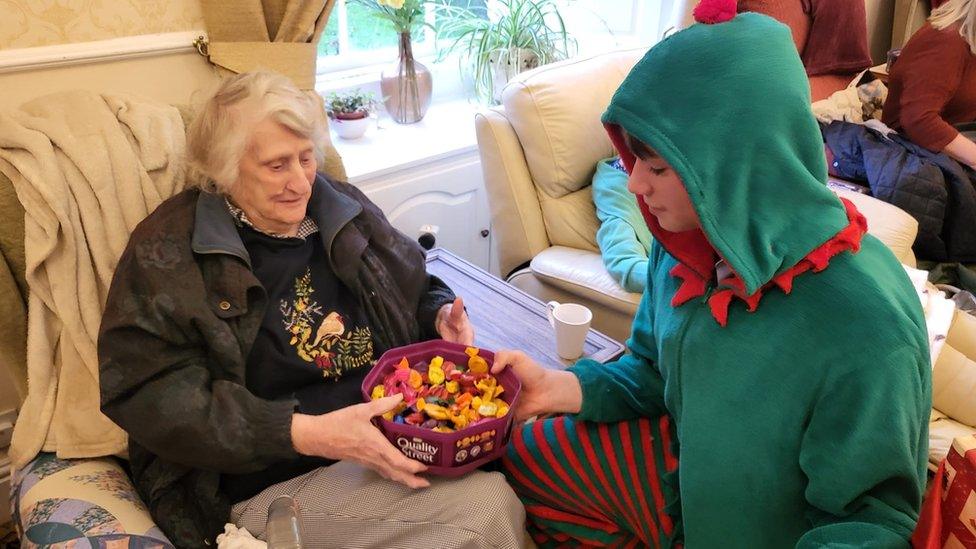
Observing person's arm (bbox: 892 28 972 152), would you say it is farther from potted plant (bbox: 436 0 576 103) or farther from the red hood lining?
the red hood lining

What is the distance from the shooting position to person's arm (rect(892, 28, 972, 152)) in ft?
8.24

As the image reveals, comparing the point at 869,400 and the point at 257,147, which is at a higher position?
the point at 257,147

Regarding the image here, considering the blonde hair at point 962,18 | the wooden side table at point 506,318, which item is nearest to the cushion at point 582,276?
the wooden side table at point 506,318

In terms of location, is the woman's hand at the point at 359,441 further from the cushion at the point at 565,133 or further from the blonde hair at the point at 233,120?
the cushion at the point at 565,133

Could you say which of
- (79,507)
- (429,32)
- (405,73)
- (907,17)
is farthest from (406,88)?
(907,17)

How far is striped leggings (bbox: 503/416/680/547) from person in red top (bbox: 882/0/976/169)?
6.35 feet

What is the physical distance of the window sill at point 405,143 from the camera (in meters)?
2.16

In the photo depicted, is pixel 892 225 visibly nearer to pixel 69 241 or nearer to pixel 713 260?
pixel 713 260

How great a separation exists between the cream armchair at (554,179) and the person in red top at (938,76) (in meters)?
0.59

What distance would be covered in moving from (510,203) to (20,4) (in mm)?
1263

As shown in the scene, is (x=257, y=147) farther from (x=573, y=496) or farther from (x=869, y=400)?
(x=869, y=400)

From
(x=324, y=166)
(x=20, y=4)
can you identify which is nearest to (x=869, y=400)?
(x=324, y=166)

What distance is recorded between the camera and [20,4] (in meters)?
1.47

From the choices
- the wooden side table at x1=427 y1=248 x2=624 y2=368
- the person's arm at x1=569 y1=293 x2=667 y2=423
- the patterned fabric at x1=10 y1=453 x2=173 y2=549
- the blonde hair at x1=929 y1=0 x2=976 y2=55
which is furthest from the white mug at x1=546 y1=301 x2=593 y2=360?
A: the blonde hair at x1=929 y1=0 x2=976 y2=55
